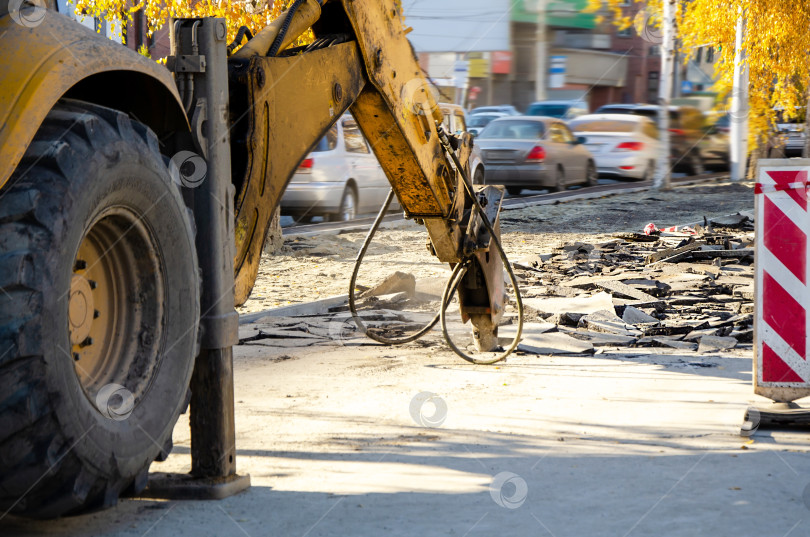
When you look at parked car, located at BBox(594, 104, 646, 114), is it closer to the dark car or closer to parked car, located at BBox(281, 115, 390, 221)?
the dark car

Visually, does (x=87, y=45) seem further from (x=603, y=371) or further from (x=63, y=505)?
(x=603, y=371)

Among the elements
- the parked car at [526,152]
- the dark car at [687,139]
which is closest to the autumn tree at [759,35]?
the parked car at [526,152]

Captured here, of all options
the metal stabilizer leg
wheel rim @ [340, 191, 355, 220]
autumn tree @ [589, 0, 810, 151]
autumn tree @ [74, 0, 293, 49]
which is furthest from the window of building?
the metal stabilizer leg

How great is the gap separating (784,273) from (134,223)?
341cm

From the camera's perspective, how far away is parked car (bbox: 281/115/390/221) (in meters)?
17.0

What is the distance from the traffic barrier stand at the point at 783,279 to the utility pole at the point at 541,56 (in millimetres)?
31054

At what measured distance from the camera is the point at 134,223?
11.8 feet

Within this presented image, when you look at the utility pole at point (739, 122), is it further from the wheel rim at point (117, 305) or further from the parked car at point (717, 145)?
the wheel rim at point (117, 305)

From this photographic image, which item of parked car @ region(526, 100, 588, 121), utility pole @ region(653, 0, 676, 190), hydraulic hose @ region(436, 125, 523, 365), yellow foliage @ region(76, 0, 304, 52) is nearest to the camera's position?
hydraulic hose @ region(436, 125, 523, 365)

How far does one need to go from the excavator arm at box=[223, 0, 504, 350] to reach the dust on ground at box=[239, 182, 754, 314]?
3051 mm

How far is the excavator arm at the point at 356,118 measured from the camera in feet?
14.5

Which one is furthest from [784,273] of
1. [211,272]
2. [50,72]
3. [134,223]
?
[50,72]

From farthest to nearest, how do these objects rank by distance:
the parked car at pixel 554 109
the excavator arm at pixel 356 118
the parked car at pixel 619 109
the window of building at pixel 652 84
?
the window of building at pixel 652 84, the parked car at pixel 554 109, the parked car at pixel 619 109, the excavator arm at pixel 356 118

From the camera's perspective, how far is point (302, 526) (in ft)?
12.4
